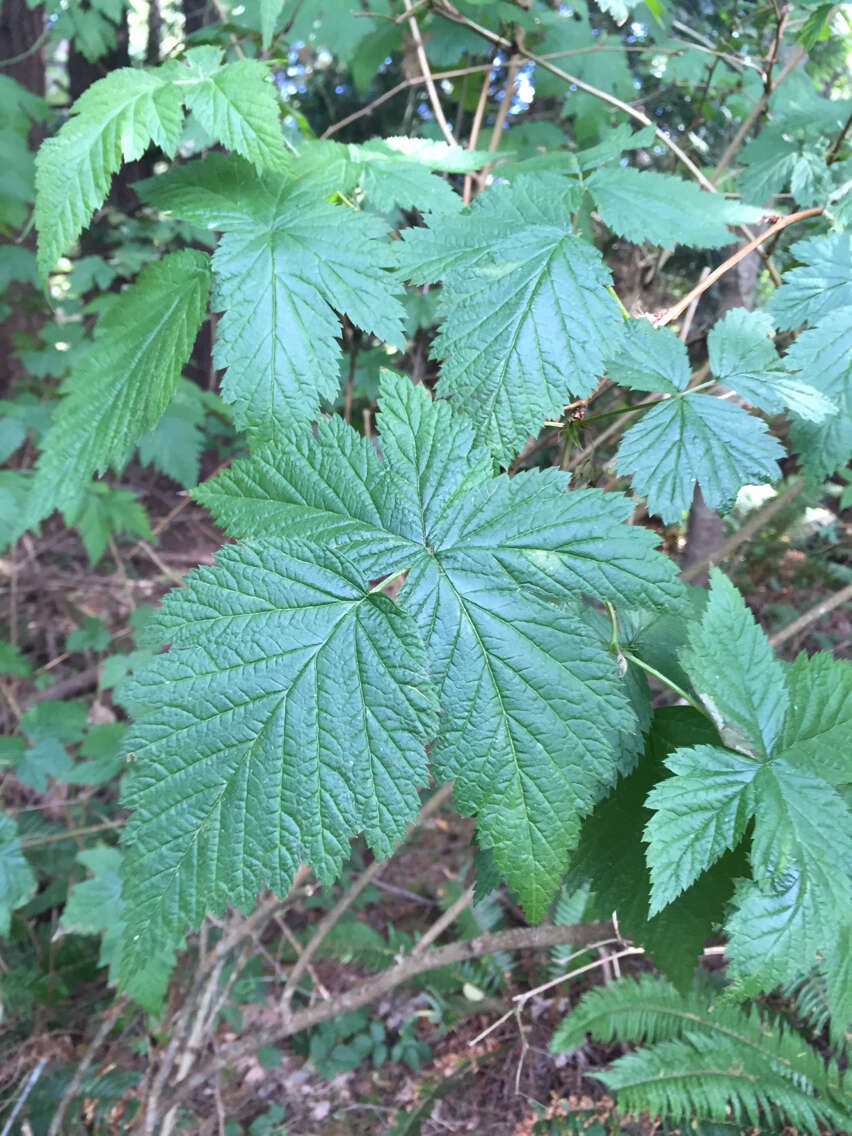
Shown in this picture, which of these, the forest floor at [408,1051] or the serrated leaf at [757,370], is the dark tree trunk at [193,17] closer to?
the forest floor at [408,1051]

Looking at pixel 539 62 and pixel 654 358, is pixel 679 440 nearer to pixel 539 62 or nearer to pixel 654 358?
pixel 654 358

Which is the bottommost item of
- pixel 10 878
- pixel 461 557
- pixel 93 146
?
pixel 10 878

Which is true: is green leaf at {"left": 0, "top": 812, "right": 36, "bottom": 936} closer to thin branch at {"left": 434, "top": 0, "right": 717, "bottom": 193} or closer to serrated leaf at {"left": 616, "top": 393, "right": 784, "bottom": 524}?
serrated leaf at {"left": 616, "top": 393, "right": 784, "bottom": 524}

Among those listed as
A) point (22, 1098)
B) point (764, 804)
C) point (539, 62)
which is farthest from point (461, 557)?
point (22, 1098)

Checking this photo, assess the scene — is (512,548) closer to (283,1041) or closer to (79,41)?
(283,1041)

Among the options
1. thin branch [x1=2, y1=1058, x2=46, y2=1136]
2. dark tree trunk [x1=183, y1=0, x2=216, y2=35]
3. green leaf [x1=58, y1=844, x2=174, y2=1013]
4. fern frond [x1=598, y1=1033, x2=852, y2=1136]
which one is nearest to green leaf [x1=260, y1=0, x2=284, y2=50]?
green leaf [x1=58, y1=844, x2=174, y2=1013]

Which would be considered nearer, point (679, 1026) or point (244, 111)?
point (244, 111)

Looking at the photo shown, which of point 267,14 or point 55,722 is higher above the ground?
point 267,14
